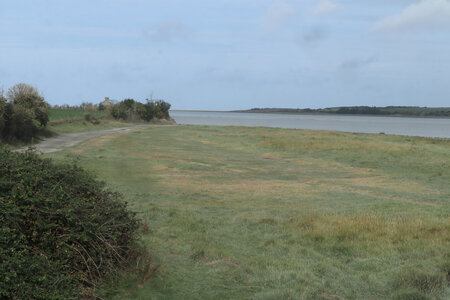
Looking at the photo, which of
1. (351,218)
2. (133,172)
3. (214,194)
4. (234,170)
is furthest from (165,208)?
(234,170)

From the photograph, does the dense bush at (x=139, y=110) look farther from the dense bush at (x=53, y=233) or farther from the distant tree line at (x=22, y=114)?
the dense bush at (x=53, y=233)

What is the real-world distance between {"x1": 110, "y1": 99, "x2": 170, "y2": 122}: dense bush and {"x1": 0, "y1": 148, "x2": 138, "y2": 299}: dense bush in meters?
74.0

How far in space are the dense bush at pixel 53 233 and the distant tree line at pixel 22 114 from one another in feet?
78.8

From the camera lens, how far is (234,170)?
71.9 feet

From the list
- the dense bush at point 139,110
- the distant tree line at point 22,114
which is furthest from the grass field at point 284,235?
the dense bush at point 139,110

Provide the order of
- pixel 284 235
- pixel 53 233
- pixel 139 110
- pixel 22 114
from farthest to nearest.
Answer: pixel 139 110
pixel 22 114
pixel 284 235
pixel 53 233

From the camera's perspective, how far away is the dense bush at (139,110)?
78875mm

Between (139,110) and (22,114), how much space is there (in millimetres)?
55017

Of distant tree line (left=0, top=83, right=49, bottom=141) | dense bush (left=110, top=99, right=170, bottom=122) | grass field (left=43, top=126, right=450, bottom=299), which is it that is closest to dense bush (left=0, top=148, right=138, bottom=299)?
grass field (left=43, top=126, right=450, bottom=299)

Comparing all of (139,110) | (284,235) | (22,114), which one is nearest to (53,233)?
(284,235)

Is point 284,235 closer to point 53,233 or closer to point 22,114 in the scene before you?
point 53,233

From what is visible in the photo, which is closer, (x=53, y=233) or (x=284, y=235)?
(x=53, y=233)

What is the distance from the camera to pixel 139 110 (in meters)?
83.9

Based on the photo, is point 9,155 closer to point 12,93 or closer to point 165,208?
point 165,208
